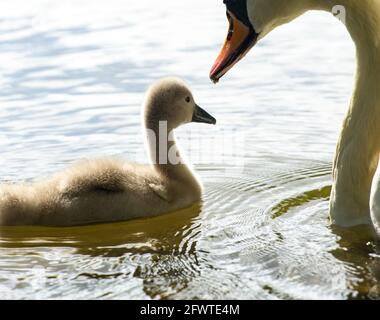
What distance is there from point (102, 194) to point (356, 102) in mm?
1978

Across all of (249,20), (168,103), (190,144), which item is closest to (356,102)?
(249,20)

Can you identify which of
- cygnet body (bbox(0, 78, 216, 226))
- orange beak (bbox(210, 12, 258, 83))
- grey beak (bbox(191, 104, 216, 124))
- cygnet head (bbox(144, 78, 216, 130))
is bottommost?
cygnet body (bbox(0, 78, 216, 226))

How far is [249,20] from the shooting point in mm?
7043

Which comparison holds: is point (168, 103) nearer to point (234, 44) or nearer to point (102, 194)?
point (102, 194)

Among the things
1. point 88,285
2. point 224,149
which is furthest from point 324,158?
point 88,285

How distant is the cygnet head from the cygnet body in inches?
12.5

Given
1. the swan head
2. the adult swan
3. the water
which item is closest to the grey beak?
the water

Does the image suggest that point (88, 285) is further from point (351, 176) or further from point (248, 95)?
point (248, 95)

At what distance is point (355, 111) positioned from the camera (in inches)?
271

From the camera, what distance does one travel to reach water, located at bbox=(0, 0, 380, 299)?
611 cm

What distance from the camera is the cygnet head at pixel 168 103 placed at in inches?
328

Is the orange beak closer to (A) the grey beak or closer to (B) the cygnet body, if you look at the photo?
(B) the cygnet body

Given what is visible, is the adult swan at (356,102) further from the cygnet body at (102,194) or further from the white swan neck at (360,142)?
the cygnet body at (102,194)
